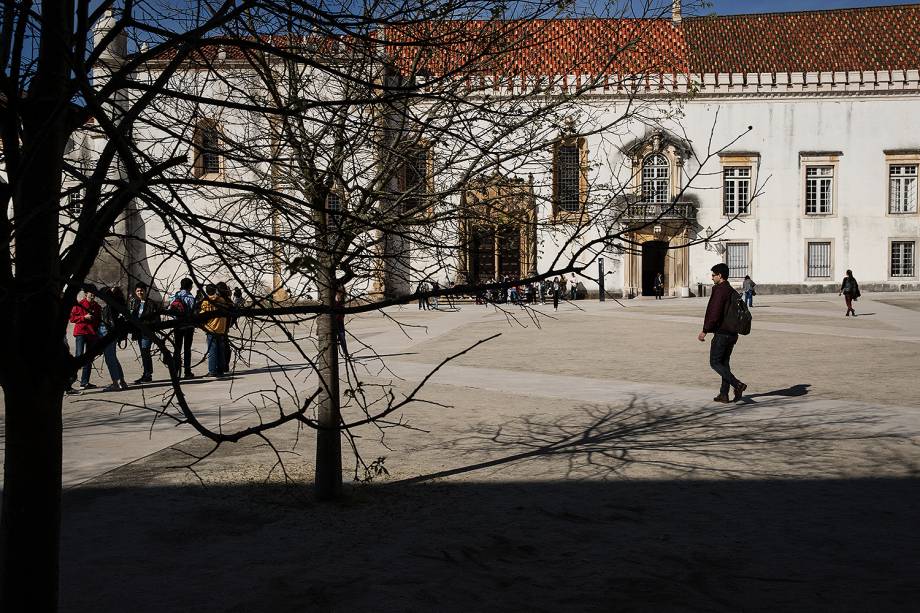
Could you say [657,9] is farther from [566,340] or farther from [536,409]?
[566,340]

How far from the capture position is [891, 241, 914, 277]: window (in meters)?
46.3

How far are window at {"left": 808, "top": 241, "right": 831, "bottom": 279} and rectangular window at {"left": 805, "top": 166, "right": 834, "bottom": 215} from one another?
182 cm

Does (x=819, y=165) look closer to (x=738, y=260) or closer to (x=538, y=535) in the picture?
(x=738, y=260)

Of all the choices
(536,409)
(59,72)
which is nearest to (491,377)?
(536,409)

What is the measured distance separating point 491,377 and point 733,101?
3491 cm

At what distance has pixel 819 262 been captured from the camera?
4647cm

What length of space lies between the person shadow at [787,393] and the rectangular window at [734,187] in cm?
3427

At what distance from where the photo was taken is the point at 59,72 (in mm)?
3848

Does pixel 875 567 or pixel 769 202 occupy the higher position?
pixel 769 202

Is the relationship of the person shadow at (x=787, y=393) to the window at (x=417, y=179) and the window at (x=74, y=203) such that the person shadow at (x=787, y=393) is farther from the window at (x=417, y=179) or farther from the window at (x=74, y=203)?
the window at (x=74, y=203)

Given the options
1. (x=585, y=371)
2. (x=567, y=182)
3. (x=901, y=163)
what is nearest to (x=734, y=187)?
(x=901, y=163)

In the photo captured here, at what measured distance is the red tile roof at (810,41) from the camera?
151 ft

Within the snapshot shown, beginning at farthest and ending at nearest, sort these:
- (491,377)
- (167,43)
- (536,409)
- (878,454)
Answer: (491,377) → (536,409) → (878,454) → (167,43)

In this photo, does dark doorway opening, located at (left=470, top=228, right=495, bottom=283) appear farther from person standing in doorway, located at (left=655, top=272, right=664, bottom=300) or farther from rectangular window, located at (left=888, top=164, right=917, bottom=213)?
rectangular window, located at (left=888, top=164, right=917, bottom=213)
